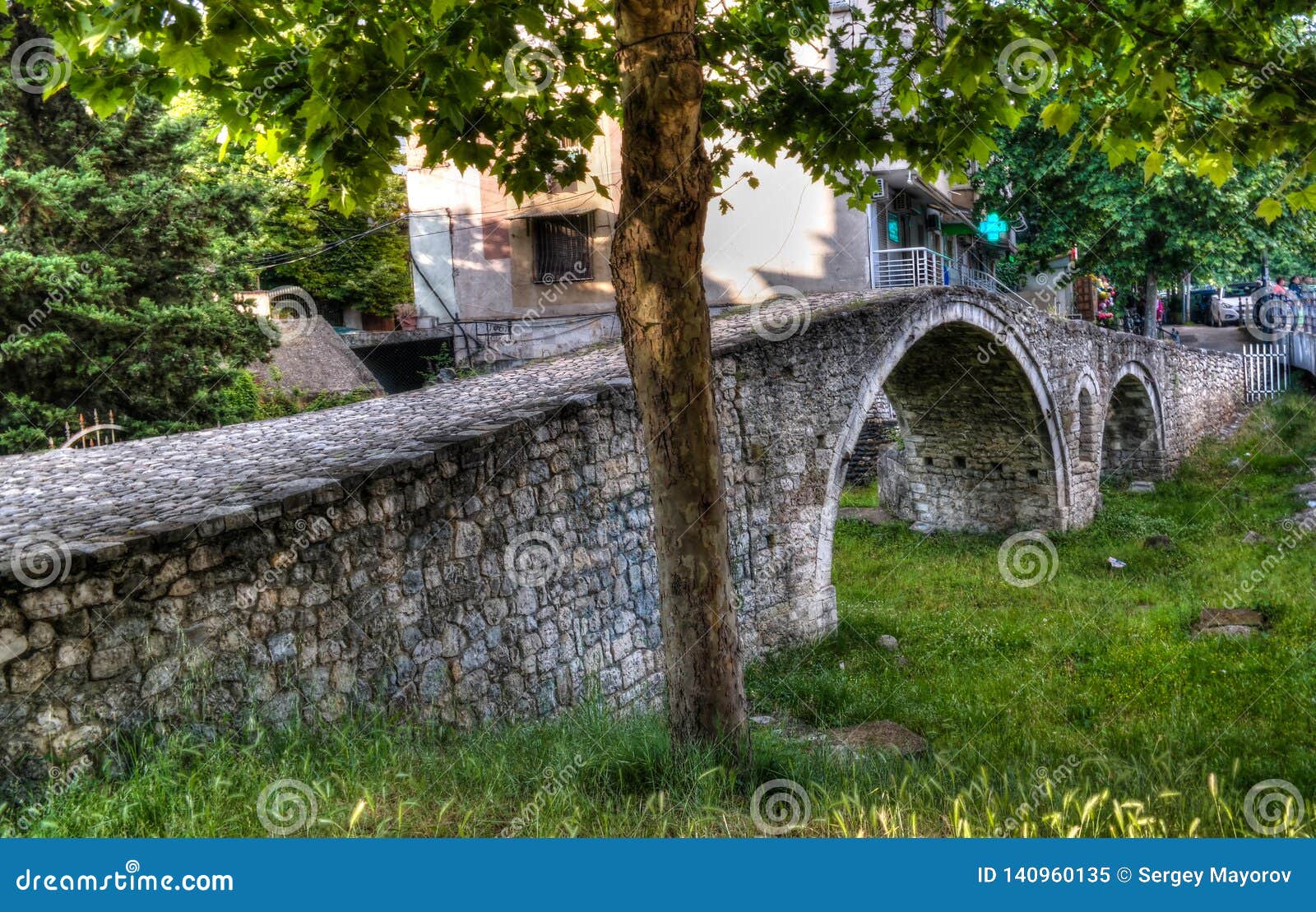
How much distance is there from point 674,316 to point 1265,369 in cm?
2645

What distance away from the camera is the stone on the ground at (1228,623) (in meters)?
9.71

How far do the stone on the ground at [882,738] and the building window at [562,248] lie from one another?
1100 cm

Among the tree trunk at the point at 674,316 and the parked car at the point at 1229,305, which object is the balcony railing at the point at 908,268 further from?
the parked car at the point at 1229,305

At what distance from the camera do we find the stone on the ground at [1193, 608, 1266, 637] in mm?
9711

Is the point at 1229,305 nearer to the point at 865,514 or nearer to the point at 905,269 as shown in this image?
the point at 905,269

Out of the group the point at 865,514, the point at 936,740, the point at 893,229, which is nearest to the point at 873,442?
the point at 865,514

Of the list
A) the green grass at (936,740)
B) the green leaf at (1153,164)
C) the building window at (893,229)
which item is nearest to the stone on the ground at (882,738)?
the green grass at (936,740)

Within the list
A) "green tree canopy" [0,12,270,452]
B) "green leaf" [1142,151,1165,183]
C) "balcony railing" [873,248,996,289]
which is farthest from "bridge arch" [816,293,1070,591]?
"green tree canopy" [0,12,270,452]

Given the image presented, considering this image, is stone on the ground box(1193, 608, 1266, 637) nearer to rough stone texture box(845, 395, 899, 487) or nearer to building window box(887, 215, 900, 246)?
rough stone texture box(845, 395, 899, 487)

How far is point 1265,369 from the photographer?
25797 mm

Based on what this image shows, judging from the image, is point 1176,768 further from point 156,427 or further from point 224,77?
point 156,427

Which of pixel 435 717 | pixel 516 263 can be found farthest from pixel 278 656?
pixel 516 263

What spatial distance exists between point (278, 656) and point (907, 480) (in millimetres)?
13462

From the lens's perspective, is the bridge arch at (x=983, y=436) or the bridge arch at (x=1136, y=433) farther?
the bridge arch at (x=1136, y=433)
